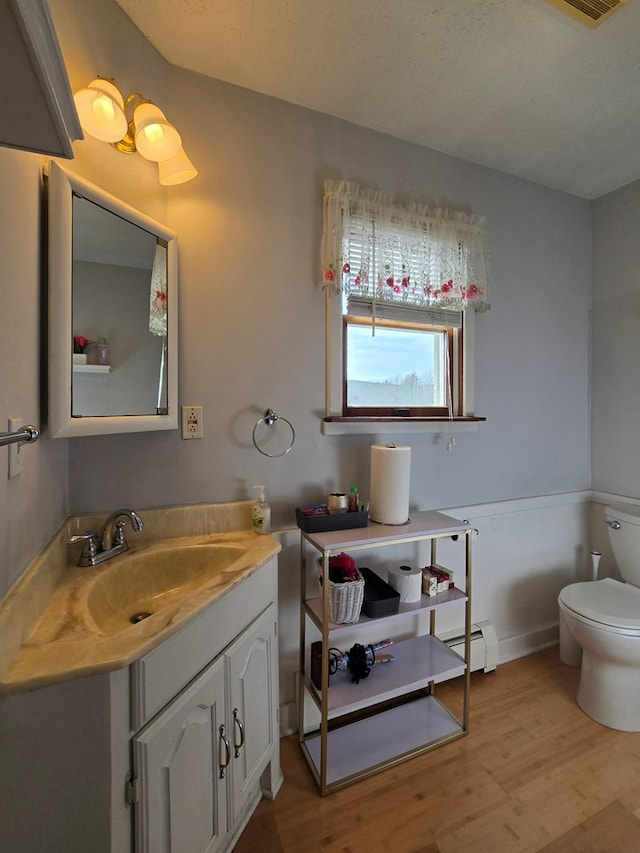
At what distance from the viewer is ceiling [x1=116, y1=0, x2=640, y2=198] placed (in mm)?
1155

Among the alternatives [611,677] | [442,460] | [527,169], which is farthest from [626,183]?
[611,677]

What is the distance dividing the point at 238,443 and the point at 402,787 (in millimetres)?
1362

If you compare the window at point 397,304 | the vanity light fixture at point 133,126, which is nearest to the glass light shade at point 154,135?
the vanity light fixture at point 133,126

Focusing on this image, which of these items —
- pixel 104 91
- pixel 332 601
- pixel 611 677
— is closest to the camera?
pixel 104 91

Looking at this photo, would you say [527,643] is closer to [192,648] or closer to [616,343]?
[616,343]

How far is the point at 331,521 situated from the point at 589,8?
5.91 ft

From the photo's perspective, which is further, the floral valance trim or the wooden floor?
the floral valance trim

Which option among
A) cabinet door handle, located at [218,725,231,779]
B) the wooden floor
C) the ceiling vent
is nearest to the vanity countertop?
cabinet door handle, located at [218,725,231,779]

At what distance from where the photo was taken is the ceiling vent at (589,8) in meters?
1.09

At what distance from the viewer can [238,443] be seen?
145 centimetres

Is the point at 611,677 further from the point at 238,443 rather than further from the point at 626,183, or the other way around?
the point at 626,183

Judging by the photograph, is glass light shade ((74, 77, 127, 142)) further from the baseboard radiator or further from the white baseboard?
the white baseboard

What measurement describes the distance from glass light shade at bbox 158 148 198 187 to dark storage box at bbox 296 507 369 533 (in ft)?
4.07

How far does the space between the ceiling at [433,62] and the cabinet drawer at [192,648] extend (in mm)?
1748
